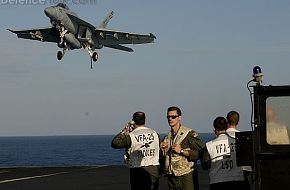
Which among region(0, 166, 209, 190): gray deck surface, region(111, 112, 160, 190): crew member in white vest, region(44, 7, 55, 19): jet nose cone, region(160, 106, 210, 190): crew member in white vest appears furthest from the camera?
region(44, 7, 55, 19): jet nose cone

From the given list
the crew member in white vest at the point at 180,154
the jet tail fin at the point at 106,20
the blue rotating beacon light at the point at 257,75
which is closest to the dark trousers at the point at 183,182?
the crew member in white vest at the point at 180,154

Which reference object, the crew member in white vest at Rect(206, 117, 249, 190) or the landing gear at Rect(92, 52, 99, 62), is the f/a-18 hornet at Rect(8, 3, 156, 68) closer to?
the landing gear at Rect(92, 52, 99, 62)

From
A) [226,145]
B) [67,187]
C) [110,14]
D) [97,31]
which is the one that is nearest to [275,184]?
[226,145]

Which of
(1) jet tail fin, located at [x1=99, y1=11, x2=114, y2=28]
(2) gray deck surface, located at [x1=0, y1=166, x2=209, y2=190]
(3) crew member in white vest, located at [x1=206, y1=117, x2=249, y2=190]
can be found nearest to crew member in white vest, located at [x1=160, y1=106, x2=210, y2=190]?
(3) crew member in white vest, located at [x1=206, y1=117, x2=249, y2=190]

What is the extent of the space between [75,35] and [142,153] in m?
30.3

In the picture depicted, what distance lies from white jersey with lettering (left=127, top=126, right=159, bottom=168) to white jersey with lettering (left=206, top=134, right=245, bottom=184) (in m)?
1.28

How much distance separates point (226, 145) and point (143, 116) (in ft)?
4.98

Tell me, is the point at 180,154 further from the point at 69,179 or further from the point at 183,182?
the point at 69,179

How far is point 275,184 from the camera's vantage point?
4348 millimetres

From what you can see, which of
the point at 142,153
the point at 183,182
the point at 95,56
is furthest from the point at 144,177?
the point at 95,56

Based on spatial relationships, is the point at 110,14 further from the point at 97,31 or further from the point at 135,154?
the point at 135,154

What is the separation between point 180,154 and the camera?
6.63 m

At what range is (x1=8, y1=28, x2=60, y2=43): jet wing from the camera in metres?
37.9

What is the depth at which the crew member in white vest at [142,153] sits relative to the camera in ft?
24.4
